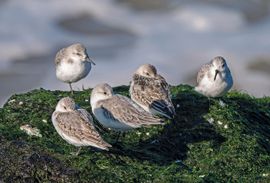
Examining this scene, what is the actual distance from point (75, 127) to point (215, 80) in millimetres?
3636

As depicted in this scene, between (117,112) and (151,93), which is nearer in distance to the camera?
(117,112)

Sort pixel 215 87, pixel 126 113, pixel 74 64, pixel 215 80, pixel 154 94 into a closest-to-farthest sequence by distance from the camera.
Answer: pixel 126 113 → pixel 154 94 → pixel 215 87 → pixel 215 80 → pixel 74 64

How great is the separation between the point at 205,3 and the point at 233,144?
1673cm

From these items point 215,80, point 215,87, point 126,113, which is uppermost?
point 215,80

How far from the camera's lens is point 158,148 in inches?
547

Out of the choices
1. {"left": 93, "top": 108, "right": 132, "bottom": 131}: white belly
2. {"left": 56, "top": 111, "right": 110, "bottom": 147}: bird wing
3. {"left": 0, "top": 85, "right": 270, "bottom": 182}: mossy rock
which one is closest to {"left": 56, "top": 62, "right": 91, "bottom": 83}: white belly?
{"left": 0, "top": 85, "right": 270, "bottom": 182}: mossy rock

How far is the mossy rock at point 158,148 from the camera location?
41.3ft

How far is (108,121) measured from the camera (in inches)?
532

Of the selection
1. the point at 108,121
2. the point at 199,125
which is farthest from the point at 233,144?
the point at 108,121

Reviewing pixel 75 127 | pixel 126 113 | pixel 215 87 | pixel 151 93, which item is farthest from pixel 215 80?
pixel 75 127

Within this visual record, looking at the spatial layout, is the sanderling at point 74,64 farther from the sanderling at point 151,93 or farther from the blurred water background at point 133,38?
the blurred water background at point 133,38

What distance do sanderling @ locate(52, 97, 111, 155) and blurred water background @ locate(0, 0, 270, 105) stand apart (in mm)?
9939

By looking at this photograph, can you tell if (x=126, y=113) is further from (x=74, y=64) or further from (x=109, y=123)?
(x=74, y=64)

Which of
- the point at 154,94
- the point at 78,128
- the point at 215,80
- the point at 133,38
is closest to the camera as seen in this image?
the point at 78,128
